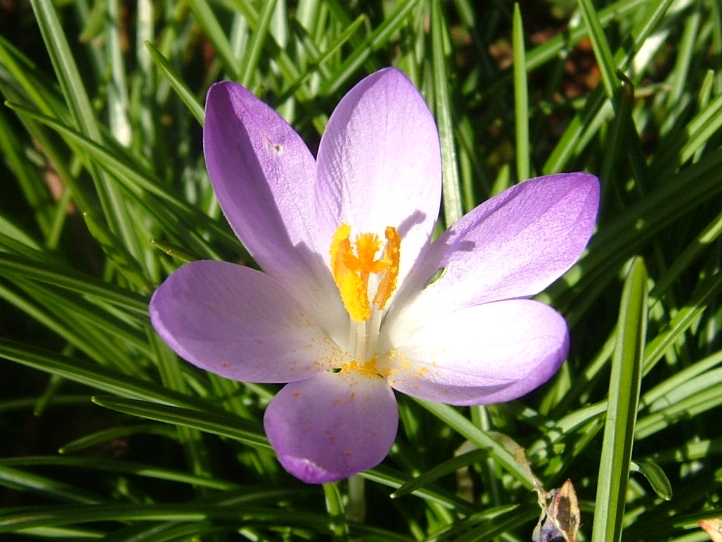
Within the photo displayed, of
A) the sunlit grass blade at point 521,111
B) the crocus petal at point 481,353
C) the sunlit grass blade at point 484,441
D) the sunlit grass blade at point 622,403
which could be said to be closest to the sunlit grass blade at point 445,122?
the sunlit grass blade at point 521,111

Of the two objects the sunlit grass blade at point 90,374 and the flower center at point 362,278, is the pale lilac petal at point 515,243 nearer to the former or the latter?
the flower center at point 362,278

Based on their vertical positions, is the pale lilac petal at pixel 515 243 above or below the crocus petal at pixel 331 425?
above

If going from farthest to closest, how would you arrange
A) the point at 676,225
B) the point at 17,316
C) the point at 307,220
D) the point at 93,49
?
the point at 93,49, the point at 17,316, the point at 676,225, the point at 307,220

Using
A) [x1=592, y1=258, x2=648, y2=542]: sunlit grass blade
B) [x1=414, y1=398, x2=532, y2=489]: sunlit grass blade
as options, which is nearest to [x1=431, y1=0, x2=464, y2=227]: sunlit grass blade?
[x1=414, y1=398, x2=532, y2=489]: sunlit grass blade

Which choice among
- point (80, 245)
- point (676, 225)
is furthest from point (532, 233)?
point (80, 245)

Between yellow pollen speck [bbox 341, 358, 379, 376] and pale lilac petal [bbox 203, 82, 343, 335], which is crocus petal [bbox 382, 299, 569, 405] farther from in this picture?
pale lilac petal [bbox 203, 82, 343, 335]

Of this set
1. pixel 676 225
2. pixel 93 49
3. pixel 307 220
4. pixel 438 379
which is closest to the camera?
pixel 438 379

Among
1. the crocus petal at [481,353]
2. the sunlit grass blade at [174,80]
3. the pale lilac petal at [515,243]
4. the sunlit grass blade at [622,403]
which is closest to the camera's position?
the sunlit grass blade at [622,403]

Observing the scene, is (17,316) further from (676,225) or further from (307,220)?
(676,225)
